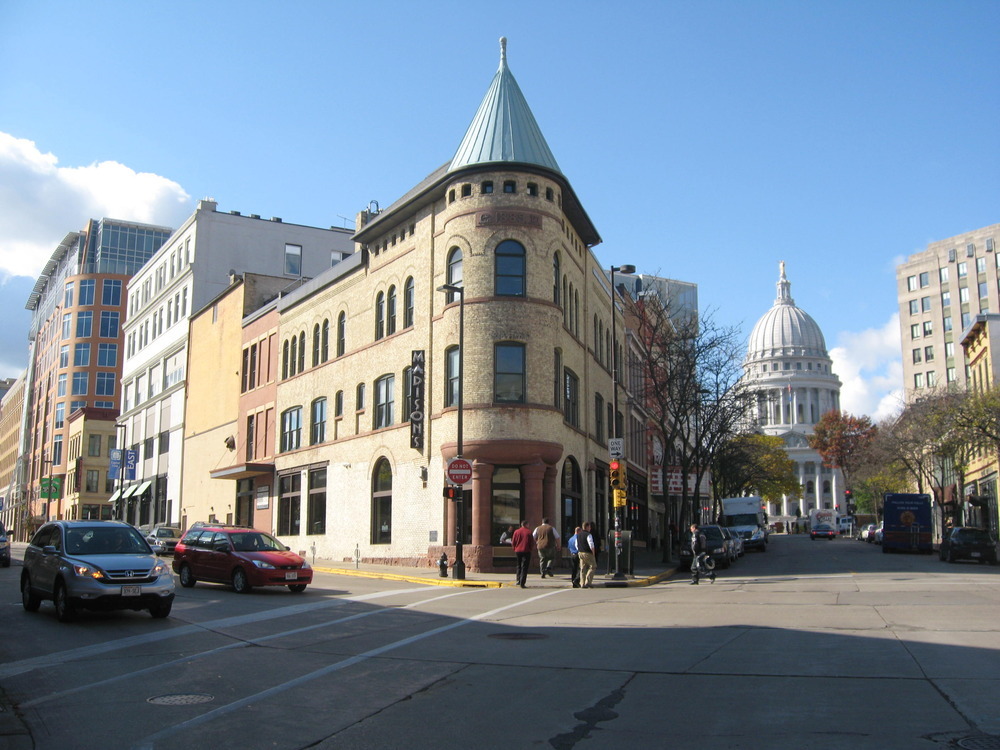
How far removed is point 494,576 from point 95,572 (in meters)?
15.4

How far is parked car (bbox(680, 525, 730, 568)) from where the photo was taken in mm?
34281

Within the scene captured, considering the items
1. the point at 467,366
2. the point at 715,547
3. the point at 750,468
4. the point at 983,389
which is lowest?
the point at 715,547

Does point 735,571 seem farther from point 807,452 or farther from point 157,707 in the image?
point 807,452

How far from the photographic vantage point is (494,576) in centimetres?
2850

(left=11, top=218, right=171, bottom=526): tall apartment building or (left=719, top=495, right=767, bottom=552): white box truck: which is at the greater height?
(left=11, top=218, right=171, bottom=526): tall apartment building

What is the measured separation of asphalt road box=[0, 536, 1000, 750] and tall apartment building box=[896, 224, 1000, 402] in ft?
298

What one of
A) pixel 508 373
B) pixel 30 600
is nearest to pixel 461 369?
pixel 508 373

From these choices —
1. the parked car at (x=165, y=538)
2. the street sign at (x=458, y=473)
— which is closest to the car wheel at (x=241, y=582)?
the street sign at (x=458, y=473)

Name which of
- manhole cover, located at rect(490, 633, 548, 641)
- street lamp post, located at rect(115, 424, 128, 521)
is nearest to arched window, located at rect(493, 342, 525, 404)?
manhole cover, located at rect(490, 633, 548, 641)

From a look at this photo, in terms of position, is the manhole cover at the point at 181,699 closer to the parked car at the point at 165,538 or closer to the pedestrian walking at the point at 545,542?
the pedestrian walking at the point at 545,542

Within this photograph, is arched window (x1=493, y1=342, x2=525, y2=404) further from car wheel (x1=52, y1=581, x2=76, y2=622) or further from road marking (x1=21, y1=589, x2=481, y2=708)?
car wheel (x1=52, y1=581, x2=76, y2=622)

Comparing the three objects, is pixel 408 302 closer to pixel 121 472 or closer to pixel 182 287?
pixel 182 287

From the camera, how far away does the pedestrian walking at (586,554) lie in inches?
976

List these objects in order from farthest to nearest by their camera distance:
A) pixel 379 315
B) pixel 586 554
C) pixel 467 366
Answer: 1. pixel 379 315
2. pixel 467 366
3. pixel 586 554
